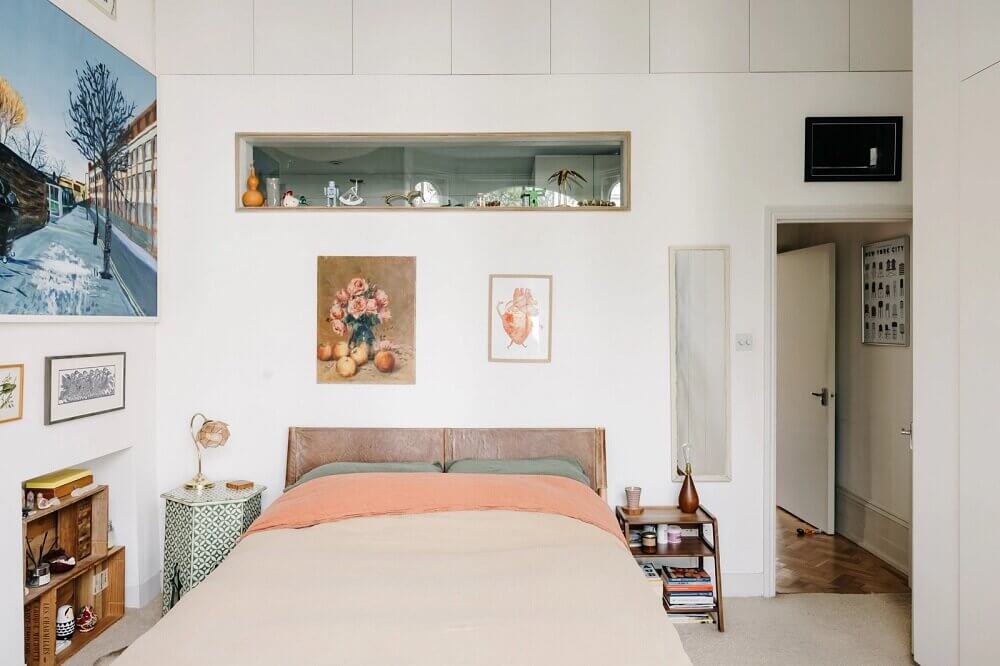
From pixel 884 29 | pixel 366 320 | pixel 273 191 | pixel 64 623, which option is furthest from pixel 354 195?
pixel 884 29

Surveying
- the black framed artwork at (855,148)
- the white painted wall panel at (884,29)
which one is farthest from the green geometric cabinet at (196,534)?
the white painted wall panel at (884,29)

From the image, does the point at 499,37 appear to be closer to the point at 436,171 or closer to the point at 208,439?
the point at 436,171

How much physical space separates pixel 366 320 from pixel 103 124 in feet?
4.92

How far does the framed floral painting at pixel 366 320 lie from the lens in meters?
3.54

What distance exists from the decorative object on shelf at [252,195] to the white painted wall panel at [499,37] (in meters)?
1.20

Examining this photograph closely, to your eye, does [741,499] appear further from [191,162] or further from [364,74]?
[191,162]

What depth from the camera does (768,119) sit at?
11.5 feet

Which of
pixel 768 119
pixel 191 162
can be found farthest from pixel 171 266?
pixel 768 119

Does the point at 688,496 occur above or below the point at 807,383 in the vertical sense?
below

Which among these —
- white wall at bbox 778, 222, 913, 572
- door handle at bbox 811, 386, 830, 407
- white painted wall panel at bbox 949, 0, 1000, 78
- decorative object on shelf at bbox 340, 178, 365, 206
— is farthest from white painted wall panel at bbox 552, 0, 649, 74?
door handle at bbox 811, 386, 830, 407

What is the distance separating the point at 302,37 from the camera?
3.52 metres

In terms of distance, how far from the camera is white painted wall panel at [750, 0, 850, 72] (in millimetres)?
3471

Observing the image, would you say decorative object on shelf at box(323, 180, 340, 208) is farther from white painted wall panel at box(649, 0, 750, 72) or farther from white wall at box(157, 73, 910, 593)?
white painted wall panel at box(649, 0, 750, 72)

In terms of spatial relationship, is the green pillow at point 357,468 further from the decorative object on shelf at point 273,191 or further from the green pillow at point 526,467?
the decorative object on shelf at point 273,191
